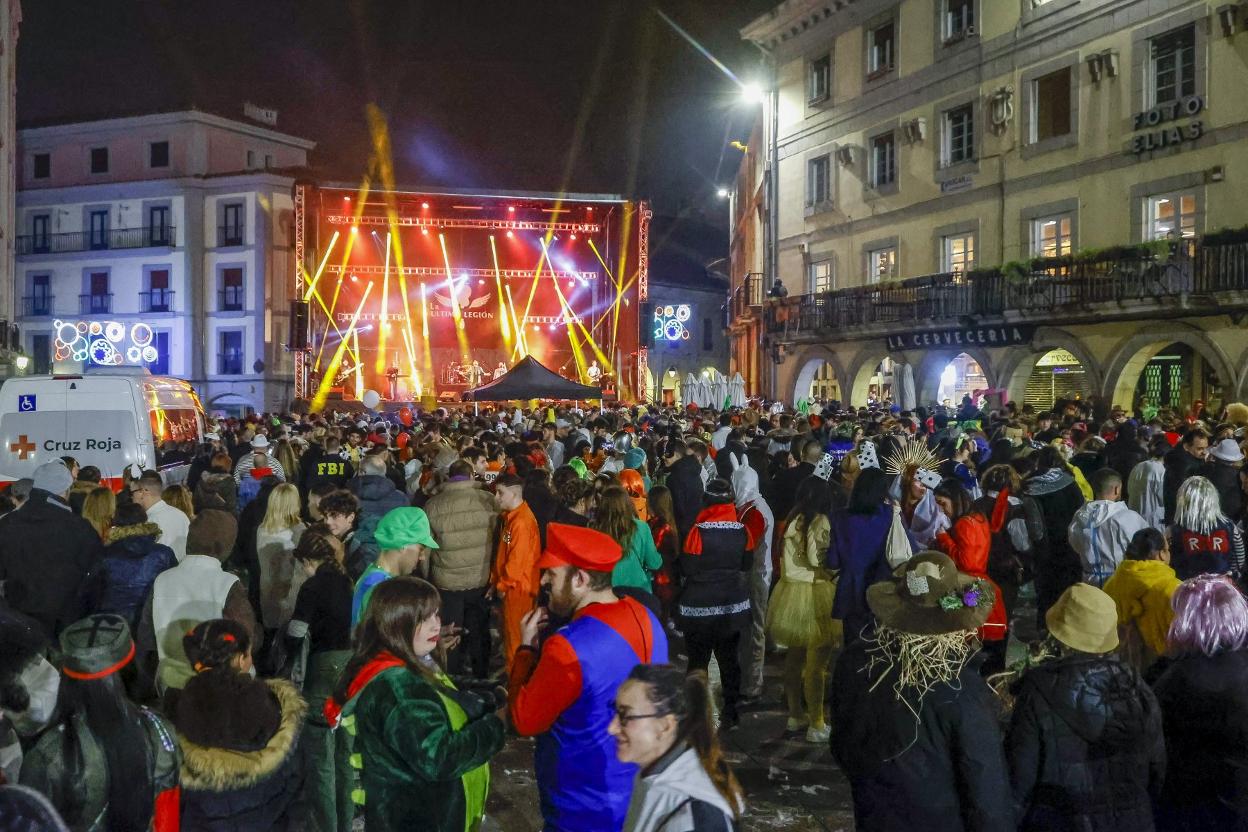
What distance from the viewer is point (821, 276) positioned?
30.2 metres

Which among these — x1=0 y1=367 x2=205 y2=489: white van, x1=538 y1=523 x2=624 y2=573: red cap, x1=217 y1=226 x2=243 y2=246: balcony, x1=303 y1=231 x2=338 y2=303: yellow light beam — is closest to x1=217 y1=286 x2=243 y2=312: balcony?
x1=217 y1=226 x2=243 y2=246: balcony

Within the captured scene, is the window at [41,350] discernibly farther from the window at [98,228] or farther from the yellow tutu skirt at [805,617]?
the yellow tutu skirt at [805,617]

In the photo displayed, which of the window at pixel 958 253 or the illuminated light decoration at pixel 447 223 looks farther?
the illuminated light decoration at pixel 447 223

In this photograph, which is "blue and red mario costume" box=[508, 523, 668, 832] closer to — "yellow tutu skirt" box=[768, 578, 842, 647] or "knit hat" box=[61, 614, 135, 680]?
"knit hat" box=[61, 614, 135, 680]

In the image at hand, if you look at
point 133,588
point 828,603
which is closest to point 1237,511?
point 828,603

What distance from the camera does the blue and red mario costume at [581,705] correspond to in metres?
3.61

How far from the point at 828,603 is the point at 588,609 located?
11.4ft

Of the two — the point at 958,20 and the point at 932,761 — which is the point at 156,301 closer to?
the point at 958,20

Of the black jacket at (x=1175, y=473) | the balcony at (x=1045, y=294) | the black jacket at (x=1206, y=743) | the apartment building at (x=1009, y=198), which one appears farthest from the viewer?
the apartment building at (x=1009, y=198)

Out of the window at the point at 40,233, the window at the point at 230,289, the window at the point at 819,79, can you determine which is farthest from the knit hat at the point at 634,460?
the window at the point at 40,233

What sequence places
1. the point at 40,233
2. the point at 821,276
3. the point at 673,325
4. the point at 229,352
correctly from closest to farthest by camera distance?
the point at 821,276, the point at 673,325, the point at 229,352, the point at 40,233

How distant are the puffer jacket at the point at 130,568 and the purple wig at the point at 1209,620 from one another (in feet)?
17.3

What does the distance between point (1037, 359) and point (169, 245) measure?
37609mm

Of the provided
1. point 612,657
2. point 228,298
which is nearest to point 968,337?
point 612,657
